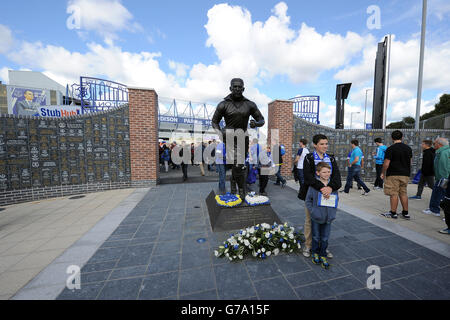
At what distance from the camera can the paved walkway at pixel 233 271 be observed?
215 centimetres

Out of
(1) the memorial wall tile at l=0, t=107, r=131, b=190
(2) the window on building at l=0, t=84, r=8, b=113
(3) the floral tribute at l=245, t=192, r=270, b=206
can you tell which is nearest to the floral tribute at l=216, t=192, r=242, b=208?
(3) the floral tribute at l=245, t=192, r=270, b=206

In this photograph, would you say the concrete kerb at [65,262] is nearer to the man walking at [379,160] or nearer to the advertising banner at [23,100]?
the man walking at [379,160]

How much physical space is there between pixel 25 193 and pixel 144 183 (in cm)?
344

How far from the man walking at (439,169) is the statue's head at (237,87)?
4.76m

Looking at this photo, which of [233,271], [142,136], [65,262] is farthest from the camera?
[142,136]

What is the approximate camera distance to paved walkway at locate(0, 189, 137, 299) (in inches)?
103

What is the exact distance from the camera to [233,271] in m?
2.54

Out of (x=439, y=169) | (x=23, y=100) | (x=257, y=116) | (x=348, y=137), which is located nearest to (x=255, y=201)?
(x=257, y=116)

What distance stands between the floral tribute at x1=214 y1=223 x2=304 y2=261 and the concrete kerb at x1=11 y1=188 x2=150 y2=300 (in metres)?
2.00

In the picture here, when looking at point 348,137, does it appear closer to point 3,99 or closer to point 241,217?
point 241,217

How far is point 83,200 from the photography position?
597 cm

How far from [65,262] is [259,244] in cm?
290
